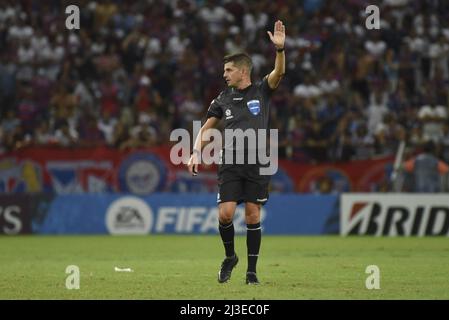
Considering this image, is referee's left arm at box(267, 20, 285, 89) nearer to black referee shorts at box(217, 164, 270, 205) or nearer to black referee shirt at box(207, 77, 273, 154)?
black referee shirt at box(207, 77, 273, 154)

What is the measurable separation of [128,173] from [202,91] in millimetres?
4219

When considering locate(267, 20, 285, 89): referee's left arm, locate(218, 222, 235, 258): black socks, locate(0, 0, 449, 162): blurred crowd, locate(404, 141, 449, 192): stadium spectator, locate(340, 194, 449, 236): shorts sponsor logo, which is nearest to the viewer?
locate(267, 20, 285, 89): referee's left arm

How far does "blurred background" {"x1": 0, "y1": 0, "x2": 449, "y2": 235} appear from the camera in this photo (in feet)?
77.0

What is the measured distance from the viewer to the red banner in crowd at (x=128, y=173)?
76.7 feet

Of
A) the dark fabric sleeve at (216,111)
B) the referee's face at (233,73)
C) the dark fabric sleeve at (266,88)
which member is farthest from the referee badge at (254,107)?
the dark fabric sleeve at (216,111)

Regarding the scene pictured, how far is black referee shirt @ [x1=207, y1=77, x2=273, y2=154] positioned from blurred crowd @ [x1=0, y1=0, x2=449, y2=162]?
479 inches

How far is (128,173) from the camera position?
23.4m

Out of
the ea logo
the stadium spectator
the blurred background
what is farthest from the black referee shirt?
the stadium spectator

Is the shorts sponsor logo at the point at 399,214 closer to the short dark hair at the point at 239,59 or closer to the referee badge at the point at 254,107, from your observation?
the referee badge at the point at 254,107

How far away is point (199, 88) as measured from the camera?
87.6ft

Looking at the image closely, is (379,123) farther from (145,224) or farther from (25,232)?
(25,232)

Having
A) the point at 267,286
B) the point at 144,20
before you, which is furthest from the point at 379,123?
the point at 267,286

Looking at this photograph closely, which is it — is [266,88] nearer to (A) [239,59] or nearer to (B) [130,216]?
(A) [239,59]

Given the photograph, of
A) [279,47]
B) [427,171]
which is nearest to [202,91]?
[427,171]
